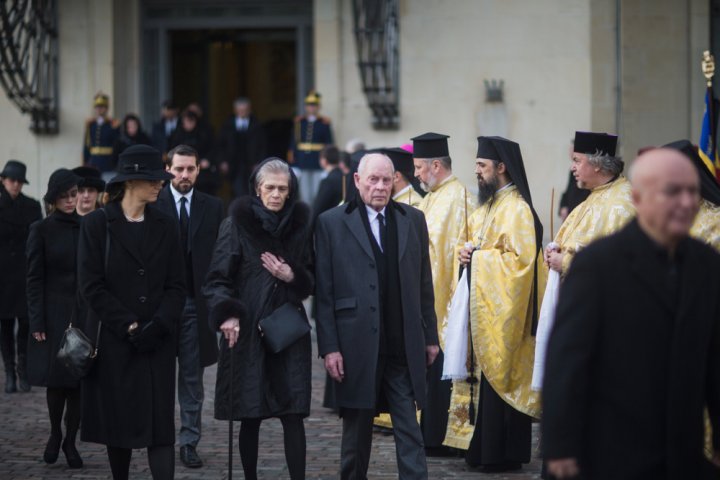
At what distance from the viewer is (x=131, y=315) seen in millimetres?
6656

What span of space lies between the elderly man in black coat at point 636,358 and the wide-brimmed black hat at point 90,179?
5.32 m

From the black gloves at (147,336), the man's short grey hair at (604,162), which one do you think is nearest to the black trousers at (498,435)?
the man's short grey hair at (604,162)

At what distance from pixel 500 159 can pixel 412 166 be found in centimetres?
150

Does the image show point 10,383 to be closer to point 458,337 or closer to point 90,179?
point 90,179

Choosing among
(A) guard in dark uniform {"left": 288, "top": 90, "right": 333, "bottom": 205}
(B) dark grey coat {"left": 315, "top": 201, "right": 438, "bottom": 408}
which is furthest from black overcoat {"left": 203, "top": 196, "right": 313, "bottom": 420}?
(A) guard in dark uniform {"left": 288, "top": 90, "right": 333, "bottom": 205}

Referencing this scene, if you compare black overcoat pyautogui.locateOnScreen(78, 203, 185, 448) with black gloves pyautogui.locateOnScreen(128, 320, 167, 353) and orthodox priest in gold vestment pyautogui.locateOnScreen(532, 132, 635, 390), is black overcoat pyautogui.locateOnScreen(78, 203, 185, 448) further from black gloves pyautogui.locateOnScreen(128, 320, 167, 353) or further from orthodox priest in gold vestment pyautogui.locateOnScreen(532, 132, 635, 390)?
orthodox priest in gold vestment pyautogui.locateOnScreen(532, 132, 635, 390)

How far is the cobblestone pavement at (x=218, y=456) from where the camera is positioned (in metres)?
8.12

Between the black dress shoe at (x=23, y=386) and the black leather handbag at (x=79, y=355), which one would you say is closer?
the black leather handbag at (x=79, y=355)

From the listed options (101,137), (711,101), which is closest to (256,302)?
(711,101)

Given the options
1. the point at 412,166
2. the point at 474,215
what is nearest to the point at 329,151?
the point at 412,166

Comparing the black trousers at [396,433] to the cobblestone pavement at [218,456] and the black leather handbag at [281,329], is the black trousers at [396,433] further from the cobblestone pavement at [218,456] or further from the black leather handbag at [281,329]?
the cobblestone pavement at [218,456]

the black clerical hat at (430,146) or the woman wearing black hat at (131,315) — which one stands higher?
the black clerical hat at (430,146)

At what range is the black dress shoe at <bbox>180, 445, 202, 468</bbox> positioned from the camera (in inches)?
328

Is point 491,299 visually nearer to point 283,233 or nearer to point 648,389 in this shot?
point 283,233
